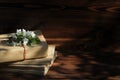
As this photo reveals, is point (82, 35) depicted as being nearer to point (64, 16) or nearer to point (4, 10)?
point (64, 16)

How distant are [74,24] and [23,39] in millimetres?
607

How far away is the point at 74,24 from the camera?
3803mm

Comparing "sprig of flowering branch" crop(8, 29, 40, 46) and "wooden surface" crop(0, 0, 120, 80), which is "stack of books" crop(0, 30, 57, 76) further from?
"wooden surface" crop(0, 0, 120, 80)

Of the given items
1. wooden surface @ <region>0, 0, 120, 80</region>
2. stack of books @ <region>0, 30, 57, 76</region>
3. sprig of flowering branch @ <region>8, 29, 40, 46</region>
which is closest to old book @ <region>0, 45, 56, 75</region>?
stack of books @ <region>0, 30, 57, 76</region>

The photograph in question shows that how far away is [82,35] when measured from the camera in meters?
3.83

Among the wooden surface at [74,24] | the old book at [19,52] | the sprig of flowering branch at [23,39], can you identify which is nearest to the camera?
the old book at [19,52]

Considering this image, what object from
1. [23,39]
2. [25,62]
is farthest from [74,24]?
[25,62]

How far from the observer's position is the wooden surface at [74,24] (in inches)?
147

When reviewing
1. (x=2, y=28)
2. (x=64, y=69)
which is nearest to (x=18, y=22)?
(x=2, y=28)

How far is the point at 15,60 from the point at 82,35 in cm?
80

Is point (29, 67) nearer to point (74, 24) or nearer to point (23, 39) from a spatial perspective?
point (23, 39)

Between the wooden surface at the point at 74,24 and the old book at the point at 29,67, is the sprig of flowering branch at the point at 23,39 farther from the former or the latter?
the wooden surface at the point at 74,24

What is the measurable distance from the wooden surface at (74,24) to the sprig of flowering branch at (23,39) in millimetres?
335

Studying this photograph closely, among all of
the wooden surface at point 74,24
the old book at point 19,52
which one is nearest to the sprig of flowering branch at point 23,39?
the old book at point 19,52
